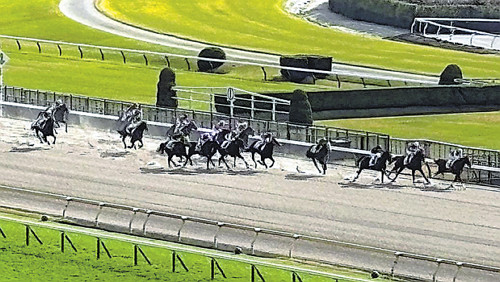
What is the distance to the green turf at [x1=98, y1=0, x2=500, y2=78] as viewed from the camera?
198 feet

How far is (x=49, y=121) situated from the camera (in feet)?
134

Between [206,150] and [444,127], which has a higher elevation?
[206,150]

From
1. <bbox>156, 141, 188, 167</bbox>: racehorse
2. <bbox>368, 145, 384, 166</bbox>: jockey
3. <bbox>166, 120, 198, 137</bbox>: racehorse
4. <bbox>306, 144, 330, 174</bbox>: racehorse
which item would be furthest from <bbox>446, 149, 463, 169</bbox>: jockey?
<bbox>166, 120, 198, 137</bbox>: racehorse

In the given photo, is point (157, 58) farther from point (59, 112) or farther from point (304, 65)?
point (59, 112)

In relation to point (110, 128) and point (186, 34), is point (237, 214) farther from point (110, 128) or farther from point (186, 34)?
point (186, 34)

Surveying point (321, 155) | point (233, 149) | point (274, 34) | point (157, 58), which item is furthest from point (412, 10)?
point (233, 149)

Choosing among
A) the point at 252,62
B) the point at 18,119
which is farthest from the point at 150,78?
the point at 18,119

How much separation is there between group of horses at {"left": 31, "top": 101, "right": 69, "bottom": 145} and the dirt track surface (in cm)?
37

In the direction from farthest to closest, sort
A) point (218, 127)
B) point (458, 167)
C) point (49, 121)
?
point (49, 121), point (218, 127), point (458, 167)

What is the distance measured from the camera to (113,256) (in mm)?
29516

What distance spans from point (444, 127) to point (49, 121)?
13130 millimetres

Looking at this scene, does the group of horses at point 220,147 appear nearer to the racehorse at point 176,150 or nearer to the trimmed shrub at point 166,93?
the racehorse at point 176,150

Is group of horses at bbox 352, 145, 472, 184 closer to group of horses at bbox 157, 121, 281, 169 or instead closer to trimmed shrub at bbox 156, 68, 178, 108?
group of horses at bbox 157, 121, 281, 169

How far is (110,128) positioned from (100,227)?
1161cm
